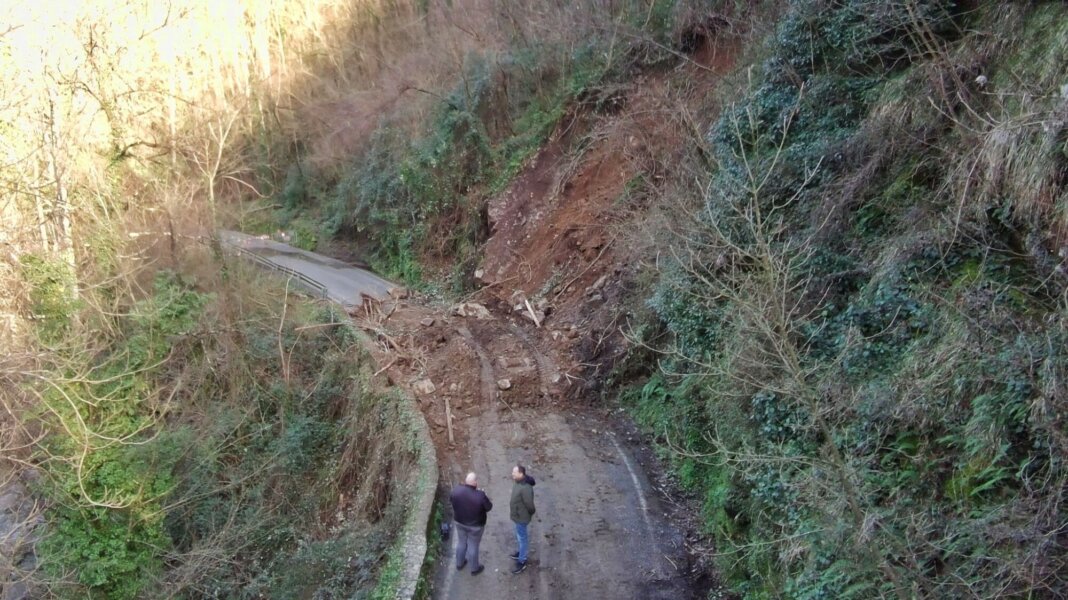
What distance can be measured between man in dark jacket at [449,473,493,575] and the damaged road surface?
327 millimetres

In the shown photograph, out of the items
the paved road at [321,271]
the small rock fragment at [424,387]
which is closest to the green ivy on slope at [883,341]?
the small rock fragment at [424,387]

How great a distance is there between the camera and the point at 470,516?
9.48m

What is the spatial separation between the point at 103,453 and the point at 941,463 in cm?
1335

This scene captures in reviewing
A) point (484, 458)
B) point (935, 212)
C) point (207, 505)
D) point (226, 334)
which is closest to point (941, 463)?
point (935, 212)

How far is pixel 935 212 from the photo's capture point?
28.2 feet

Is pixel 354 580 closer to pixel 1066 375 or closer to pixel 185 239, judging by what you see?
pixel 1066 375

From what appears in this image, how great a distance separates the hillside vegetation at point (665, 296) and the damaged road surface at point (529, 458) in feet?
2.30

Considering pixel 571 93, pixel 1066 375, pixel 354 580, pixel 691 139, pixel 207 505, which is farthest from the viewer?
pixel 571 93

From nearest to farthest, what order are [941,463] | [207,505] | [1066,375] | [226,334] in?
[1066,375] → [941,463] → [207,505] → [226,334]

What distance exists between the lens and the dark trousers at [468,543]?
9.59 meters

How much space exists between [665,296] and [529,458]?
3.76m

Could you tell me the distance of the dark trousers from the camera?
9.59 meters

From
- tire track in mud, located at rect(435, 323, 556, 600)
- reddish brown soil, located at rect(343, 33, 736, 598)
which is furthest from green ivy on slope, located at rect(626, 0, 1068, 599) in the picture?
tire track in mud, located at rect(435, 323, 556, 600)

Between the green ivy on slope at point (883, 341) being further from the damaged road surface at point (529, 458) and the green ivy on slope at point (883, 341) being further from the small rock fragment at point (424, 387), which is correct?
the small rock fragment at point (424, 387)
